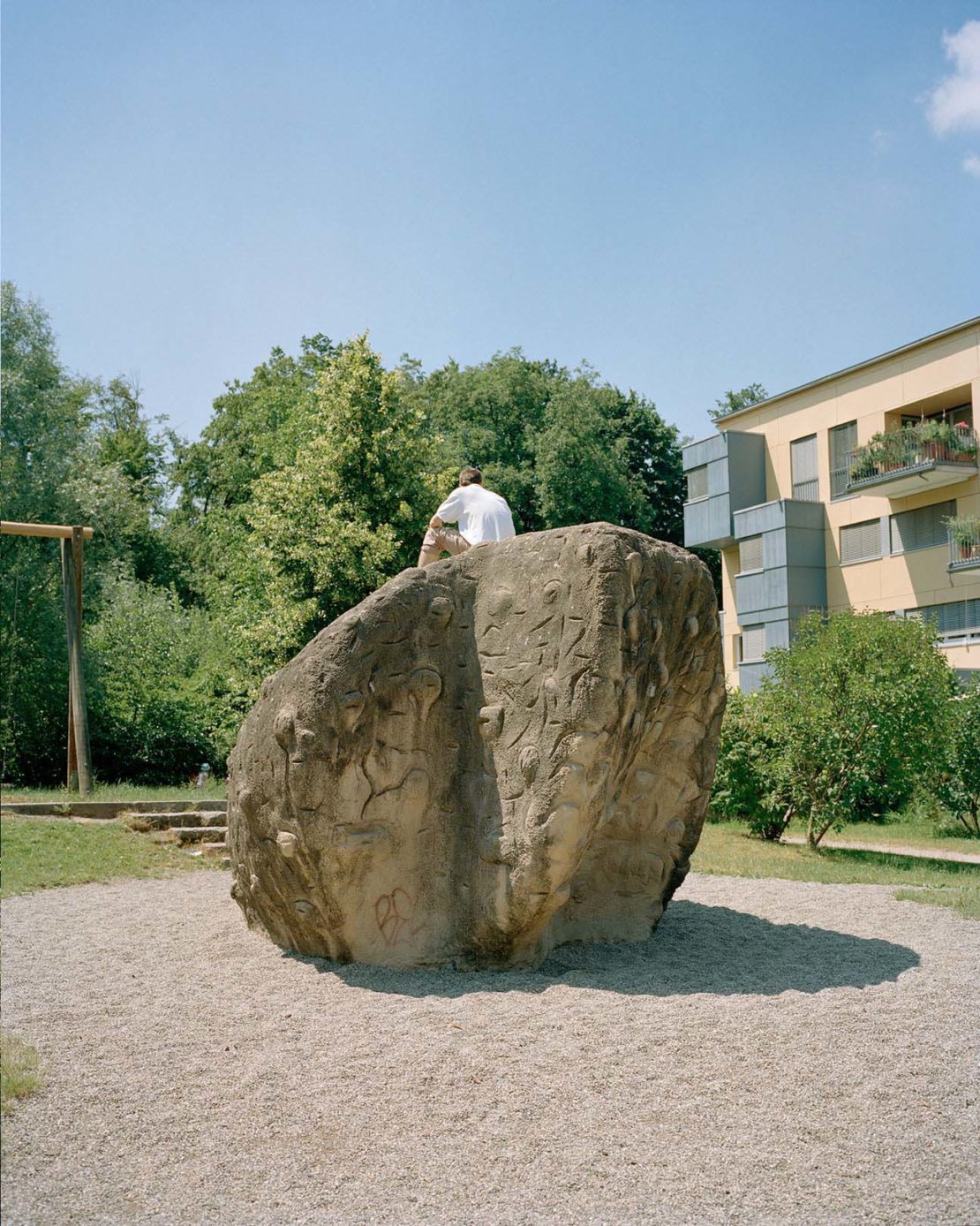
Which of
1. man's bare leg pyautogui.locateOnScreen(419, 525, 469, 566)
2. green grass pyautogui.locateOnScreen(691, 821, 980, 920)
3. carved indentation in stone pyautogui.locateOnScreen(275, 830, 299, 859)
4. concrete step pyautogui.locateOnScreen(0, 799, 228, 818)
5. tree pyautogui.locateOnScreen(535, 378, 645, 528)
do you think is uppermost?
tree pyautogui.locateOnScreen(535, 378, 645, 528)

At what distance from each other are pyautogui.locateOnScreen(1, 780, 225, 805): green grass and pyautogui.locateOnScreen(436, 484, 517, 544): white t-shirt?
27.3 ft

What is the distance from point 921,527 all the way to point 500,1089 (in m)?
26.0

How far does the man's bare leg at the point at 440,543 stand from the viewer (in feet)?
27.9

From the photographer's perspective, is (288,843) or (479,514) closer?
(288,843)

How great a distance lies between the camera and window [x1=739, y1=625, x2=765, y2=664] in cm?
3180

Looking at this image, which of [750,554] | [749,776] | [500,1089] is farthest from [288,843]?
[750,554]

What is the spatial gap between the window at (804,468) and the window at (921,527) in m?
2.67

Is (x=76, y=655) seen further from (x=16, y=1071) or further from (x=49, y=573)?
(x=16, y=1071)

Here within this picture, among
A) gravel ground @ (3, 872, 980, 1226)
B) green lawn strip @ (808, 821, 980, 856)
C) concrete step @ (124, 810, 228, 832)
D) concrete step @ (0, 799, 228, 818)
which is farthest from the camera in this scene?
green lawn strip @ (808, 821, 980, 856)

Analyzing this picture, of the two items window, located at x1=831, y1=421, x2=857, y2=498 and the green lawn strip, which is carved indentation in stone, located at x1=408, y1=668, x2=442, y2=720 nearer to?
the green lawn strip

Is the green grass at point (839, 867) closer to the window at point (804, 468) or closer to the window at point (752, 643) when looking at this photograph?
the window at point (752, 643)

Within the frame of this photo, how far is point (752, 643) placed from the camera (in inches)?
1268

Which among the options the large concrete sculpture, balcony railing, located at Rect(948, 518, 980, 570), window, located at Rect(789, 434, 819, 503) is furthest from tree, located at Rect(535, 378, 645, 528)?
the large concrete sculpture

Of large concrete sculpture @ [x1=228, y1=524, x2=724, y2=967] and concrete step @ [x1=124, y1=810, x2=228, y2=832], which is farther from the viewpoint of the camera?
concrete step @ [x1=124, y1=810, x2=228, y2=832]
